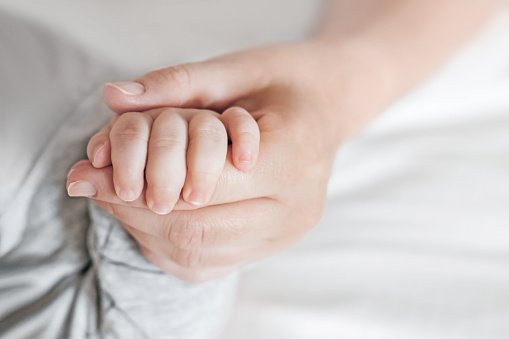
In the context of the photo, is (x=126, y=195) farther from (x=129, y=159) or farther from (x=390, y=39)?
(x=390, y=39)

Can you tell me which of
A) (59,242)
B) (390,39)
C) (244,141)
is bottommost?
(59,242)

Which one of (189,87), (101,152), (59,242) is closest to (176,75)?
(189,87)

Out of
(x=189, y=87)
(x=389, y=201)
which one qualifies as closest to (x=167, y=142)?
(x=189, y=87)

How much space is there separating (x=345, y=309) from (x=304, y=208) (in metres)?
0.18

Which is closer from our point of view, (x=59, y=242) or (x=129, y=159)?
(x=129, y=159)

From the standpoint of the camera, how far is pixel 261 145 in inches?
17.3

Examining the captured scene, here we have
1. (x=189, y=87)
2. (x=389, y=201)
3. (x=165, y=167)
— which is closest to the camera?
(x=165, y=167)

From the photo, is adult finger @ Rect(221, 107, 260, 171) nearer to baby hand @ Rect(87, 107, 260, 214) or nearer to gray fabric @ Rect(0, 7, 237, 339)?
baby hand @ Rect(87, 107, 260, 214)

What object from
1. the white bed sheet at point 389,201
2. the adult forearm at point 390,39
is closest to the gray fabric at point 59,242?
the white bed sheet at point 389,201

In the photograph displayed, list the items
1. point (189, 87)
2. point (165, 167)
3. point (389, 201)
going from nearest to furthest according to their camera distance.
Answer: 1. point (165, 167)
2. point (189, 87)
3. point (389, 201)

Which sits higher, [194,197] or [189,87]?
[189,87]

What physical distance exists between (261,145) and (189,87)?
0.10 m

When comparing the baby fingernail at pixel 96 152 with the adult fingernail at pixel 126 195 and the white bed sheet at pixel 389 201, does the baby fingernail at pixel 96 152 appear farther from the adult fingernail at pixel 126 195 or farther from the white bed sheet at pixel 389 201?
the white bed sheet at pixel 389 201

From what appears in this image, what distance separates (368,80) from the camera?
69 centimetres
